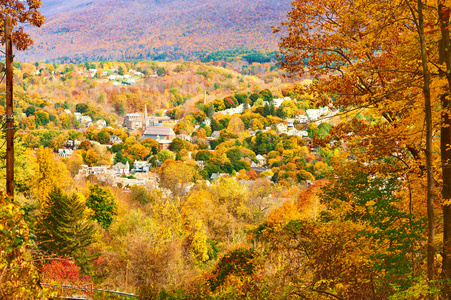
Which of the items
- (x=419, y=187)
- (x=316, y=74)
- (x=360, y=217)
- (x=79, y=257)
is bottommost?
(x=79, y=257)

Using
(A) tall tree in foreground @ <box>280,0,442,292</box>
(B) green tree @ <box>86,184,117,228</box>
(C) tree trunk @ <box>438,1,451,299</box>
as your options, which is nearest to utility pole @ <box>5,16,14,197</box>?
(A) tall tree in foreground @ <box>280,0,442,292</box>

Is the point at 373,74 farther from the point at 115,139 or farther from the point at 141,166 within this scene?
the point at 115,139

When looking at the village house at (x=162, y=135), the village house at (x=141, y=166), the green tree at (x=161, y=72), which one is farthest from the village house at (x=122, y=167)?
the green tree at (x=161, y=72)

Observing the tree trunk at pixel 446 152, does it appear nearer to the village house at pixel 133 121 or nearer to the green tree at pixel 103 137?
the green tree at pixel 103 137

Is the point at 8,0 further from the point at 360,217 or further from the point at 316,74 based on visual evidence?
the point at 360,217

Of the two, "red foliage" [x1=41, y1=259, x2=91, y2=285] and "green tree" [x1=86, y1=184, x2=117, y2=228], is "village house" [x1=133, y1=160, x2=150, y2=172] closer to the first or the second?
"green tree" [x1=86, y1=184, x2=117, y2=228]

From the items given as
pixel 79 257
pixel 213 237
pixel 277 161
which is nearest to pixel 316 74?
pixel 79 257

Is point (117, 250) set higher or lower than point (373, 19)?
lower
